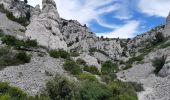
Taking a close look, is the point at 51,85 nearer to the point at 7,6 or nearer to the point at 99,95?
the point at 99,95

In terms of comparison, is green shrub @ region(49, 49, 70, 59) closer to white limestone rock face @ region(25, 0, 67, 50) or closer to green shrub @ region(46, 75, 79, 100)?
white limestone rock face @ region(25, 0, 67, 50)

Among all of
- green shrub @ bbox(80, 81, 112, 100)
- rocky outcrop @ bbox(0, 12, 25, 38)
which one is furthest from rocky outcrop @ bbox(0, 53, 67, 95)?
rocky outcrop @ bbox(0, 12, 25, 38)

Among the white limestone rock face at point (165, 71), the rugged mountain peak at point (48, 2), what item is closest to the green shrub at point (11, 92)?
the white limestone rock face at point (165, 71)

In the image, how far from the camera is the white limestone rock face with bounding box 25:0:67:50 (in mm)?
46531

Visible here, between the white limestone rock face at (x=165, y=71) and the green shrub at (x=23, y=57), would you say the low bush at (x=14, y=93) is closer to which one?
the green shrub at (x=23, y=57)

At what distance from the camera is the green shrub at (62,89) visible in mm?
25375

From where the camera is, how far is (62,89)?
25922 mm

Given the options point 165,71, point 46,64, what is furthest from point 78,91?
point 165,71

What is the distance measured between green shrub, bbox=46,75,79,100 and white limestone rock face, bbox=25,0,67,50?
770 inches

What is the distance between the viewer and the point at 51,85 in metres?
25.5

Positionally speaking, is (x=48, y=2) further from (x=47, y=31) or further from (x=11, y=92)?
(x=11, y=92)

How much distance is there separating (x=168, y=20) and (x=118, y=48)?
19326 mm

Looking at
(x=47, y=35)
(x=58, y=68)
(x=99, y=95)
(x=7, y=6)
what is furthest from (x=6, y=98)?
(x=7, y=6)

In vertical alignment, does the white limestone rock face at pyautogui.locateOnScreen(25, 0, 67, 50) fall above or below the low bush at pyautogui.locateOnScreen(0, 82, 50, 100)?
above
